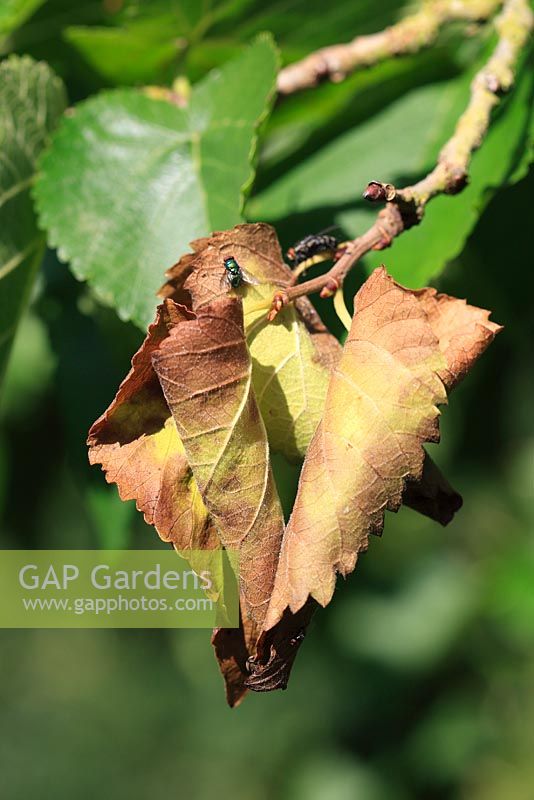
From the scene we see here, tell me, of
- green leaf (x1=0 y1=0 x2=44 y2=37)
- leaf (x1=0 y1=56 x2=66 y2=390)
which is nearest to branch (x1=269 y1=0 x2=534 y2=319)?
leaf (x1=0 y1=56 x2=66 y2=390)

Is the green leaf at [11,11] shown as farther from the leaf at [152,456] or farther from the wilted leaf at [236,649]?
the wilted leaf at [236,649]

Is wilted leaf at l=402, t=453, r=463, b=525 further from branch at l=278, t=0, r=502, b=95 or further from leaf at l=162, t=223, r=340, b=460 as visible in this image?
branch at l=278, t=0, r=502, b=95

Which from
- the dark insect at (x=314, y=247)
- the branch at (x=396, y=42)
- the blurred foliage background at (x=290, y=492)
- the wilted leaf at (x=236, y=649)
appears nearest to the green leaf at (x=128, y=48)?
the blurred foliage background at (x=290, y=492)

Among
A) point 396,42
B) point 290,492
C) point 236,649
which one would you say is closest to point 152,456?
point 236,649

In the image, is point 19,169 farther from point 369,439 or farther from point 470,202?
point 369,439

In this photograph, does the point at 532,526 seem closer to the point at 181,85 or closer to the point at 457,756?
the point at 457,756

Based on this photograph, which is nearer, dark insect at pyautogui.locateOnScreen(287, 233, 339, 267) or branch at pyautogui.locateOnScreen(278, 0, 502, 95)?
dark insect at pyautogui.locateOnScreen(287, 233, 339, 267)
